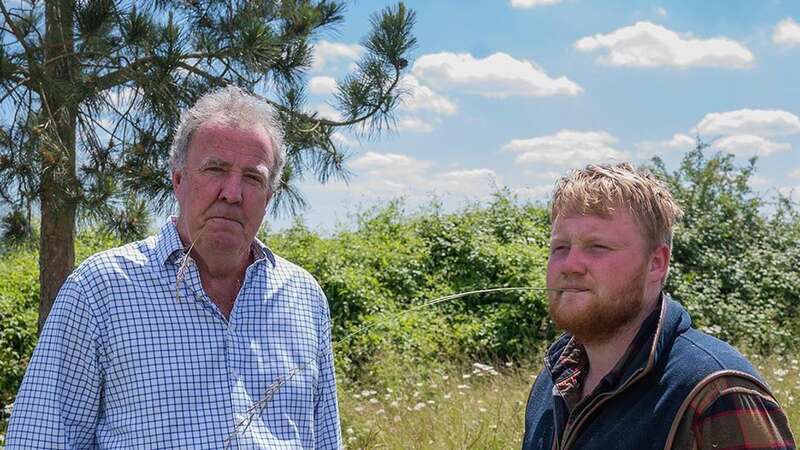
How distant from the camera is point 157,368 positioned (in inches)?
73.8

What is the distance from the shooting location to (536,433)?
5.91ft

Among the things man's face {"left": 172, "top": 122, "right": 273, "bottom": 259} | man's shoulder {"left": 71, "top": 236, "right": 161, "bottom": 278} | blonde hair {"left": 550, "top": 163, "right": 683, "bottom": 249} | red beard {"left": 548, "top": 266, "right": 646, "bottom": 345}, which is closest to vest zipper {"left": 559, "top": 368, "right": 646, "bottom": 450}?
red beard {"left": 548, "top": 266, "right": 646, "bottom": 345}

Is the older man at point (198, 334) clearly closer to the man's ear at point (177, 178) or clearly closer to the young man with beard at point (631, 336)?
the man's ear at point (177, 178)

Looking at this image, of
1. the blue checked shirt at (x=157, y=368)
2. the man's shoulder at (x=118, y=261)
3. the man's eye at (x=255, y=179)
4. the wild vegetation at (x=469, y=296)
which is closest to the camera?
the blue checked shirt at (x=157, y=368)

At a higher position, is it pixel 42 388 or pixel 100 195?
pixel 100 195

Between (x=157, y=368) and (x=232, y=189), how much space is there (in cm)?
44

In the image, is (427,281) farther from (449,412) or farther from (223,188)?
(223,188)

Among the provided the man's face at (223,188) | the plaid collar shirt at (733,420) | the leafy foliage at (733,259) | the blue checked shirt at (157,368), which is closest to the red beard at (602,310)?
the plaid collar shirt at (733,420)

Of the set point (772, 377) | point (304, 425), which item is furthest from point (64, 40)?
point (772, 377)

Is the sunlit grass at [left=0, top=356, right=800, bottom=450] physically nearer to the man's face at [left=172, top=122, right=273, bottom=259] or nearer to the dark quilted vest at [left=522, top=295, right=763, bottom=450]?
the man's face at [left=172, top=122, right=273, bottom=259]

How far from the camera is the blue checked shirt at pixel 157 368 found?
5.90ft

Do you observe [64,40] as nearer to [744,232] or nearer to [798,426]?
[798,426]

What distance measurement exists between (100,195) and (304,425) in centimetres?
336

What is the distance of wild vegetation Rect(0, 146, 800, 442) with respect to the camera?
6141 millimetres
